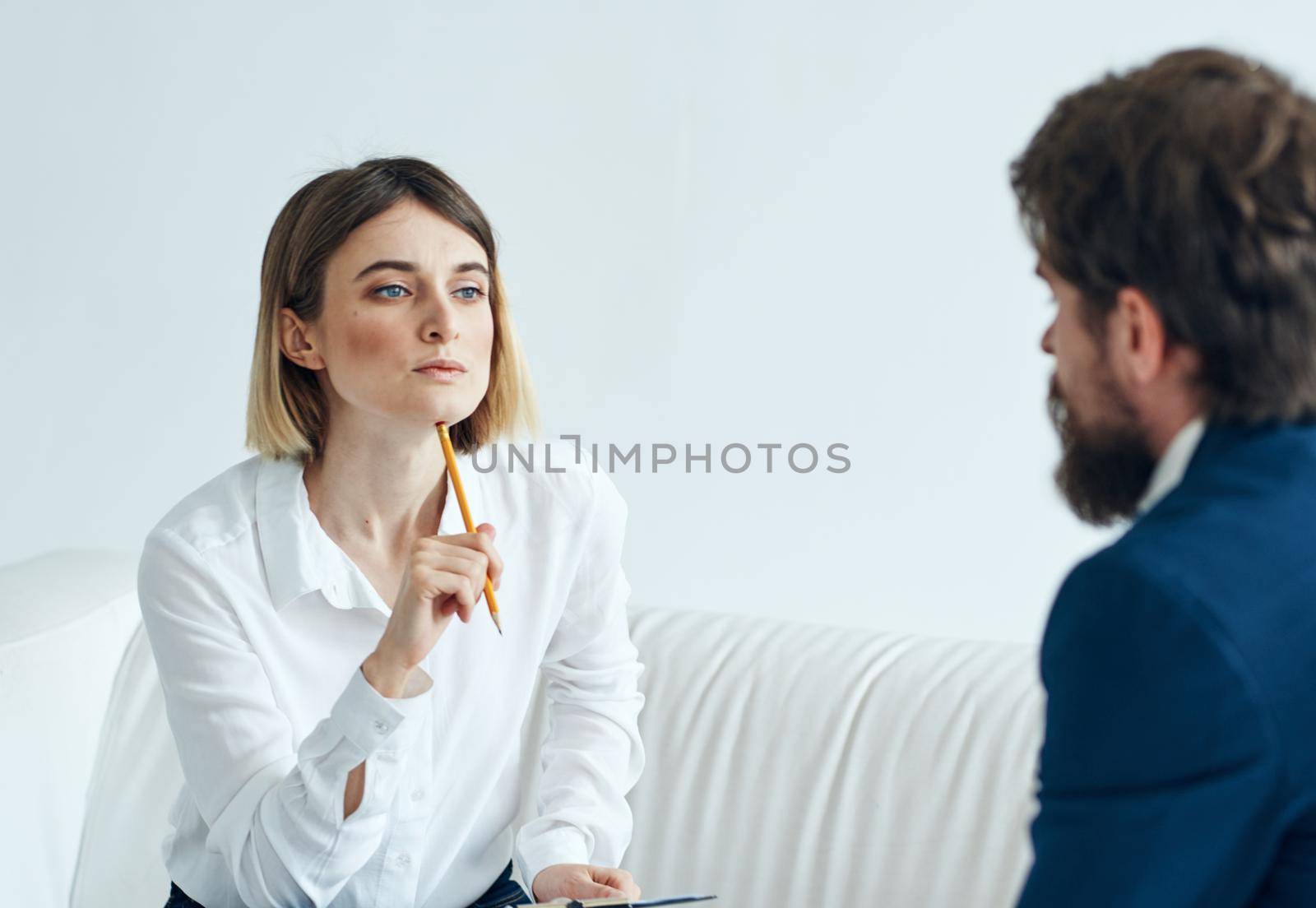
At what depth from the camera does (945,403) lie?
6.72ft

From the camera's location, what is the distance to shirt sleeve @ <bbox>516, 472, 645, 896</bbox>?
4.60ft

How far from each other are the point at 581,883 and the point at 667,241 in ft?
3.80

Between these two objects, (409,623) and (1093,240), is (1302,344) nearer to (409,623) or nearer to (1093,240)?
(1093,240)

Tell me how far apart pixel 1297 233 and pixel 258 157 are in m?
1.95

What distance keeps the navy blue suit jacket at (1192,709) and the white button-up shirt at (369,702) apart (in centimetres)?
60

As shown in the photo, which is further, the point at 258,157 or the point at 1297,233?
the point at 258,157

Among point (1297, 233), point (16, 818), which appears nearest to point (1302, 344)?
point (1297, 233)

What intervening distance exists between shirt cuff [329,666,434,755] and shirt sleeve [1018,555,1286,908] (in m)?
0.57

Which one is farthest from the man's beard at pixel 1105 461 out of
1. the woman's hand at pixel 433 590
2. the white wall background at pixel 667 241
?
the white wall background at pixel 667 241

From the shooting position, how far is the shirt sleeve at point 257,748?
1135 millimetres

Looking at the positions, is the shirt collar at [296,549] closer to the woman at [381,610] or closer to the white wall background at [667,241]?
the woman at [381,610]

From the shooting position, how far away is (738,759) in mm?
1601

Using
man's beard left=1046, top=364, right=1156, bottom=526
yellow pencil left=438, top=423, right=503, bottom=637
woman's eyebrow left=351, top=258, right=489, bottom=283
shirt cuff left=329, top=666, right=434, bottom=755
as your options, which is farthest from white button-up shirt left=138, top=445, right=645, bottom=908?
man's beard left=1046, top=364, right=1156, bottom=526

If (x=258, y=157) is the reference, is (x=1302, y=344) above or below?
below
